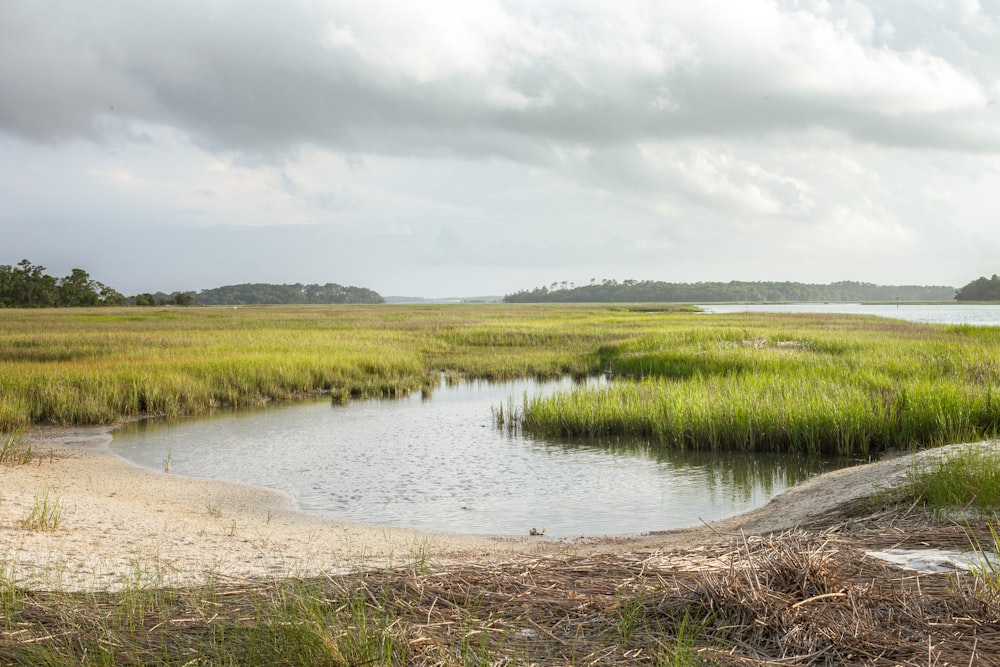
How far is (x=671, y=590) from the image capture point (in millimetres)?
4188

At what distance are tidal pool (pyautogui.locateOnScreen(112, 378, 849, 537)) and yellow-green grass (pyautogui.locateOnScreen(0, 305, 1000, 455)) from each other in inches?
33.5

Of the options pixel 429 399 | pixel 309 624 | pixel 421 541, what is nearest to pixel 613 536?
pixel 421 541

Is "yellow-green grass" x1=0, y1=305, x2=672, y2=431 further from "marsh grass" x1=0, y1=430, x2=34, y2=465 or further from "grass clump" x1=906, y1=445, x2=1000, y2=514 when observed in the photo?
"grass clump" x1=906, y1=445, x2=1000, y2=514

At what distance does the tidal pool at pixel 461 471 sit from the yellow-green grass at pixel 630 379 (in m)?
0.85

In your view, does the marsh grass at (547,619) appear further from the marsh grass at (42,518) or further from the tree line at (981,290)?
the tree line at (981,290)

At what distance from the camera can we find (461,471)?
13.0 m

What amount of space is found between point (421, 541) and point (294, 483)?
188 inches

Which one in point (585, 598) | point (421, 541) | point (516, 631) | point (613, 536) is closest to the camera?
point (516, 631)

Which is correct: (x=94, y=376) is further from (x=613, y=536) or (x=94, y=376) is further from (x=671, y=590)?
(x=671, y=590)

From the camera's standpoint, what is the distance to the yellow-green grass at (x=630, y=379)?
45.3 ft

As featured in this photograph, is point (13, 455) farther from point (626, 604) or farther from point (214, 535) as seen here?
point (626, 604)

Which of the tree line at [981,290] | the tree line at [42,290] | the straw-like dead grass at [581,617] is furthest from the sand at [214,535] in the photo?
the tree line at [981,290]

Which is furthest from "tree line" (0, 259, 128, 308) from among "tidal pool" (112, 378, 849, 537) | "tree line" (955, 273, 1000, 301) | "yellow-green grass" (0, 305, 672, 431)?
"tree line" (955, 273, 1000, 301)

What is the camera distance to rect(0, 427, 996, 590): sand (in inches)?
221
